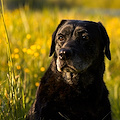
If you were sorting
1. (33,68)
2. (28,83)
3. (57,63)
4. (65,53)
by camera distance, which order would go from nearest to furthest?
1. (65,53)
2. (57,63)
3. (28,83)
4. (33,68)

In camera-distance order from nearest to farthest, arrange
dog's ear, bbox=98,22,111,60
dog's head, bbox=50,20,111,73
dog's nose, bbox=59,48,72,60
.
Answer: dog's nose, bbox=59,48,72,60 → dog's head, bbox=50,20,111,73 → dog's ear, bbox=98,22,111,60

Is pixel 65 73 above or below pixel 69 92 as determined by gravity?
above

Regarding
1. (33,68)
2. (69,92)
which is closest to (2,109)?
(69,92)

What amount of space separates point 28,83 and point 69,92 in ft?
4.31

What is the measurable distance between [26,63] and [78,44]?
1992 millimetres

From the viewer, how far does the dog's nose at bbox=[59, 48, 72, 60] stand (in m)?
2.64

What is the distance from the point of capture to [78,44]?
9.61 feet

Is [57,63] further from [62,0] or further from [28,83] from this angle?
[62,0]

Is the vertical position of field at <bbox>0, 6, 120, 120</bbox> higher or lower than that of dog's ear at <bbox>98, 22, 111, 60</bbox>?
lower

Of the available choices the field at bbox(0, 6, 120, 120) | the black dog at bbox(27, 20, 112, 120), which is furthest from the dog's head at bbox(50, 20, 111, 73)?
the field at bbox(0, 6, 120, 120)

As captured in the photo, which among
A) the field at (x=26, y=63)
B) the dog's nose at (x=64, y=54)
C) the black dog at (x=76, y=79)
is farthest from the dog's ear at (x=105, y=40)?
the field at (x=26, y=63)

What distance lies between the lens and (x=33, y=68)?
4.59m

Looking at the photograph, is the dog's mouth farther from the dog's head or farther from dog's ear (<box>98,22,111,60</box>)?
dog's ear (<box>98,22,111,60</box>)

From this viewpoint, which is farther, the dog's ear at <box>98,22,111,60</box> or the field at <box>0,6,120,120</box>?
the dog's ear at <box>98,22,111,60</box>
